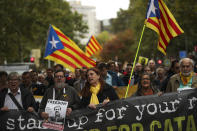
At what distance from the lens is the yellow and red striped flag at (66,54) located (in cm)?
987

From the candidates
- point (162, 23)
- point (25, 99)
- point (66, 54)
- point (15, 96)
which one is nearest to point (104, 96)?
point (25, 99)

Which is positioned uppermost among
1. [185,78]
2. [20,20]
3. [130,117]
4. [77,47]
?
[20,20]

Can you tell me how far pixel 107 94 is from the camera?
6031 mm

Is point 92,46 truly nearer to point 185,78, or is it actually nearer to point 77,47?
point 77,47

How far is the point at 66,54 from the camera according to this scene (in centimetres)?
992

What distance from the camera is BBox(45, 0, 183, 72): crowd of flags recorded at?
26.1ft

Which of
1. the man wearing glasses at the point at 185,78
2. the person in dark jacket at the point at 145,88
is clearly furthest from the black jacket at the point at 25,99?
the man wearing glasses at the point at 185,78

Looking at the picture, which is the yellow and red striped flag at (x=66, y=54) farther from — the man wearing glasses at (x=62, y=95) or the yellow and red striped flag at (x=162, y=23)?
the man wearing glasses at (x=62, y=95)

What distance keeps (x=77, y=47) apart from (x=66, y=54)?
0.34 meters

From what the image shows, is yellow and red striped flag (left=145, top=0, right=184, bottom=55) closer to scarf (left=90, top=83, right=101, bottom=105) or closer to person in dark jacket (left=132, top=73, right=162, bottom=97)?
person in dark jacket (left=132, top=73, right=162, bottom=97)

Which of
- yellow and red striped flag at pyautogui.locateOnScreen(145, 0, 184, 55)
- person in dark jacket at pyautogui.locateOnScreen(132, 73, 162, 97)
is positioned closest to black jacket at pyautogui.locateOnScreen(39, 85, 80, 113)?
person in dark jacket at pyautogui.locateOnScreen(132, 73, 162, 97)

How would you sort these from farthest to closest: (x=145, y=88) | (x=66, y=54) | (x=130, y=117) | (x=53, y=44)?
(x=53, y=44) < (x=66, y=54) < (x=145, y=88) < (x=130, y=117)

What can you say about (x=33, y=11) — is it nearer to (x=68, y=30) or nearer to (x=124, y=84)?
(x=124, y=84)

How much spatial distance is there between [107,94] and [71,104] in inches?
23.1
